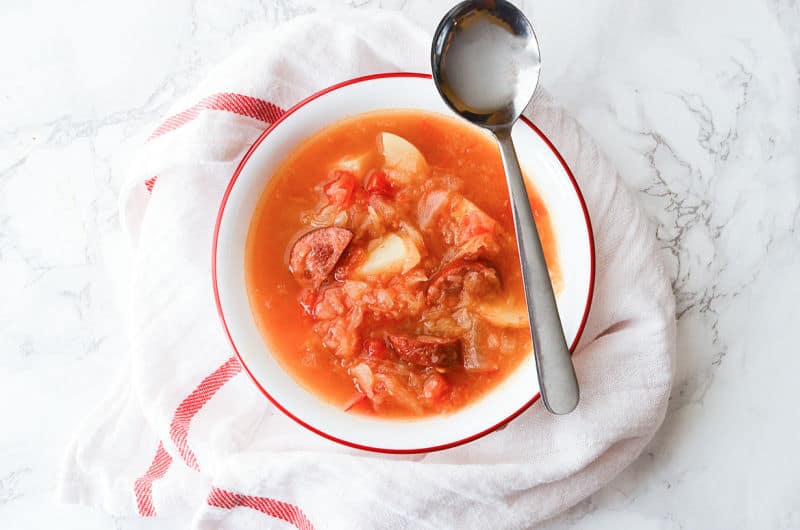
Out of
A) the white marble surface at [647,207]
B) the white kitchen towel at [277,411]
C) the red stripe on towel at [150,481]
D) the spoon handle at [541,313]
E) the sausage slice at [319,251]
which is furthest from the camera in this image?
the white marble surface at [647,207]

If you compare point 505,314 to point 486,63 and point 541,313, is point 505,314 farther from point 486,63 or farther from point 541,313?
point 486,63

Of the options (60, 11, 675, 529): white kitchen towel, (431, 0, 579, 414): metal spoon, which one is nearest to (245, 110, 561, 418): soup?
(431, 0, 579, 414): metal spoon

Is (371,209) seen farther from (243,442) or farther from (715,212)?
(715,212)

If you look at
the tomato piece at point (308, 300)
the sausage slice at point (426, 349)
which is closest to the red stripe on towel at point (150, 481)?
the tomato piece at point (308, 300)

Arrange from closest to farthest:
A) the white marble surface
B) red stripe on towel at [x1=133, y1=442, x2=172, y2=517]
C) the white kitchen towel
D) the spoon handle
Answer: the spoon handle → the white kitchen towel → red stripe on towel at [x1=133, y1=442, x2=172, y2=517] → the white marble surface

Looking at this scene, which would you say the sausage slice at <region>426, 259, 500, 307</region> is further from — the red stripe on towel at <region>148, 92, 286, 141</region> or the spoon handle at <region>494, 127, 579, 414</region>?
the red stripe on towel at <region>148, 92, 286, 141</region>

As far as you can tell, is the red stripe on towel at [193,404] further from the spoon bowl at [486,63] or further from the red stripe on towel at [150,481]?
the spoon bowl at [486,63]

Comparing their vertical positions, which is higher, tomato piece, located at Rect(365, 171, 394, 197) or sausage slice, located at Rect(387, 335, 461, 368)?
tomato piece, located at Rect(365, 171, 394, 197)
